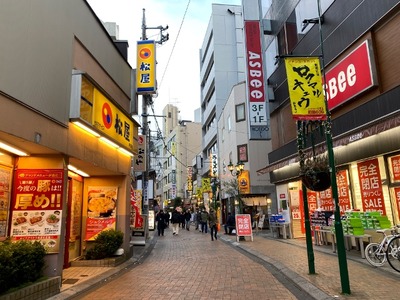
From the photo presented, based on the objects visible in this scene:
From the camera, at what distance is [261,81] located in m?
20.1

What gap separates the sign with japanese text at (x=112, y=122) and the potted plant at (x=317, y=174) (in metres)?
5.26

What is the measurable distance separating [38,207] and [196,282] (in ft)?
12.9

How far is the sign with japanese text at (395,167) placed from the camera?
10.5 metres

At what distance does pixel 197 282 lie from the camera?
8.30 metres

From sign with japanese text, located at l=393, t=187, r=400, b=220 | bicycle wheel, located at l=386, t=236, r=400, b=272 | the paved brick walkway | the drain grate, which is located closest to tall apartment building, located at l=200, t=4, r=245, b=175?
sign with japanese text, located at l=393, t=187, r=400, b=220

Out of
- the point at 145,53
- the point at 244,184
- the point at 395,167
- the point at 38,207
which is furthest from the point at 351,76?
the point at 244,184

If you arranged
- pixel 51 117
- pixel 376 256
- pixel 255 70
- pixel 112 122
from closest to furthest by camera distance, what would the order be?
pixel 51 117 < pixel 376 256 < pixel 112 122 < pixel 255 70

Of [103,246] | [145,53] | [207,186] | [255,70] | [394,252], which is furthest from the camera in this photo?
[207,186]

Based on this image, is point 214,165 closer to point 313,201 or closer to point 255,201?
point 255,201

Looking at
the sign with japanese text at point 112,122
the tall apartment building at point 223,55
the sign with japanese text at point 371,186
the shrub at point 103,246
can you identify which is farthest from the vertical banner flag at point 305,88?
the tall apartment building at point 223,55

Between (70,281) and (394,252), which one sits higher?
(394,252)

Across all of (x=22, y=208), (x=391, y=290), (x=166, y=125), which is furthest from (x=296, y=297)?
(x=166, y=125)

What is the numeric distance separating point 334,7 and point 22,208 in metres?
12.2

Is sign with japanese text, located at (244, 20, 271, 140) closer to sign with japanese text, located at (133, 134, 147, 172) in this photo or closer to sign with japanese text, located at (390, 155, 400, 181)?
sign with japanese text, located at (133, 134, 147, 172)
